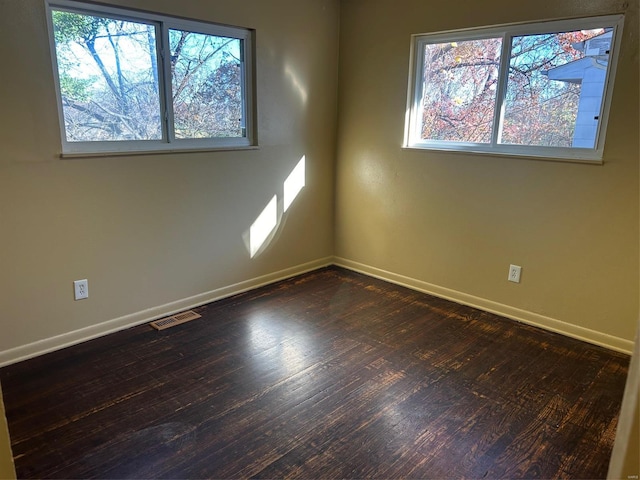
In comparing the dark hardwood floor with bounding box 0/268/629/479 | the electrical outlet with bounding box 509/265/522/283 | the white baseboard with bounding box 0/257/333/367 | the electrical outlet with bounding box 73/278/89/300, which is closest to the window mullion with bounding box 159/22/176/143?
the electrical outlet with bounding box 73/278/89/300

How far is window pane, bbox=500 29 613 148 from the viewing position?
110 inches

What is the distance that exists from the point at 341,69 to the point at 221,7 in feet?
4.17

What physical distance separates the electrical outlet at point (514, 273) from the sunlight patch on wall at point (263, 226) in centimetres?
191

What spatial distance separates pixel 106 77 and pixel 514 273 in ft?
9.93

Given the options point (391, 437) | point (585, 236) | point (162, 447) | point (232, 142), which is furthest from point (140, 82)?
point (585, 236)

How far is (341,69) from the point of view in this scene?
405cm

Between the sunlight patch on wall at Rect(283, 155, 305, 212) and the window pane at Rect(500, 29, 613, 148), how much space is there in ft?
5.51

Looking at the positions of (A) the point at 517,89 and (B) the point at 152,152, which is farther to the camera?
(A) the point at 517,89

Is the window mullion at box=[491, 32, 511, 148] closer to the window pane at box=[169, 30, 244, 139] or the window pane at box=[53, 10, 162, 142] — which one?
the window pane at box=[169, 30, 244, 139]

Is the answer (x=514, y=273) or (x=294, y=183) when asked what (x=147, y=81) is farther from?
(x=514, y=273)

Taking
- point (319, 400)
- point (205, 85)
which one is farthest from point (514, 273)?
point (205, 85)

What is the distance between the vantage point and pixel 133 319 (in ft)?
10.1

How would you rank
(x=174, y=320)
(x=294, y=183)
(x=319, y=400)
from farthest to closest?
(x=294, y=183) < (x=174, y=320) < (x=319, y=400)

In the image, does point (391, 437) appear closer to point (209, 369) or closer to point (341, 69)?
point (209, 369)
